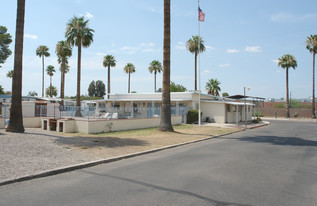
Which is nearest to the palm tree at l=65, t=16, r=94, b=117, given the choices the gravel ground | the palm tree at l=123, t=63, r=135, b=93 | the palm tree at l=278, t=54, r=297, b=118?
the gravel ground

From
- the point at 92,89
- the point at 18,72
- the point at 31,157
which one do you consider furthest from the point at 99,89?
the point at 31,157

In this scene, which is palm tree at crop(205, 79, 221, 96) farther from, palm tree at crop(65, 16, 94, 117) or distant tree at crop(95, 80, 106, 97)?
distant tree at crop(95, 80, 106, 97)

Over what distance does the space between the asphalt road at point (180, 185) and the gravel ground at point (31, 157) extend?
2.34 feet

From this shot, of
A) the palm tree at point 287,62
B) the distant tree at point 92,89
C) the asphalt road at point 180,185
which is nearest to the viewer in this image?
the asphalt road at point 180,185

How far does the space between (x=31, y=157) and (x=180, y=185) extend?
5.22 metres

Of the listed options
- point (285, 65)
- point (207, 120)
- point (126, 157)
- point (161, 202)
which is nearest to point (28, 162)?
point (126, 157)

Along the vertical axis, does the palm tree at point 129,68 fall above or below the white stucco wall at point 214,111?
above

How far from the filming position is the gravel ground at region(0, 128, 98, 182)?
659cm

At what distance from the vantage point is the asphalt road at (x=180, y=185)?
462cm

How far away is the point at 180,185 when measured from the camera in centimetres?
551

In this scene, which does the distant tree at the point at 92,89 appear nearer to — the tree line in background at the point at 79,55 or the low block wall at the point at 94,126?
the tree line in background at the point at 79,55

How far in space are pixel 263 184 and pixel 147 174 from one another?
9.22 feet

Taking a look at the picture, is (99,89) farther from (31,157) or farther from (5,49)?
(31,157)

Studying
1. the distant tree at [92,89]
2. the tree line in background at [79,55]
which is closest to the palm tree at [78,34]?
the tree line in background at [79,55]
